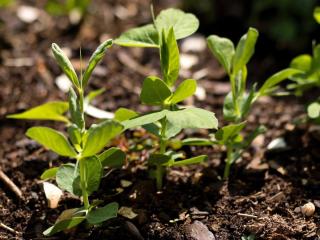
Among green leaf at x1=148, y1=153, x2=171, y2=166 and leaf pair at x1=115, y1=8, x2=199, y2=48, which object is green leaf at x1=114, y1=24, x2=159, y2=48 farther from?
green leaf at x1=148, y1=153, x2=171, y2=166

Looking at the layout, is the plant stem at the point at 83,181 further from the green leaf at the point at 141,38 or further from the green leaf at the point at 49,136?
the green leaf at the point at 141,38

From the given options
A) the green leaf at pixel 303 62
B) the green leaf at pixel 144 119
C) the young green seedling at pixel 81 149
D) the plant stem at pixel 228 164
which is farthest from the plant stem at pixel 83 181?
the green leaf at pixel 303 62

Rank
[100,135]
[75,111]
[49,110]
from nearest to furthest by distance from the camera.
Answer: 1. [100,135]
2. [75,111]
3. [49,110]

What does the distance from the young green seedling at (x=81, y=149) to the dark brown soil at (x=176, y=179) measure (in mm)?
101

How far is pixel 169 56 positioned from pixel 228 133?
0.29 metres

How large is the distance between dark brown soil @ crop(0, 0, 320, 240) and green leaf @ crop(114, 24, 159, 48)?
14.3 inches

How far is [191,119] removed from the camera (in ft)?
4.66

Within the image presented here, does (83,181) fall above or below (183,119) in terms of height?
below

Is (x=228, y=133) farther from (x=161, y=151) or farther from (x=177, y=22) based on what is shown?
(x=177, y=22)

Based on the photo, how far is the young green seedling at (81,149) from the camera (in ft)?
4.66

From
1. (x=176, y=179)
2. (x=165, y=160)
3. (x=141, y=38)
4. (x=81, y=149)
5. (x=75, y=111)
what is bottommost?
(x=176, y=179)

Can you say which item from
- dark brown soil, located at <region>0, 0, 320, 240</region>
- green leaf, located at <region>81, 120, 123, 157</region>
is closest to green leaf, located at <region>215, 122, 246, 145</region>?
dark brown soil, located at <region>0, 0, 320, 240</region>

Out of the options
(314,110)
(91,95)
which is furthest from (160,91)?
(314,110)

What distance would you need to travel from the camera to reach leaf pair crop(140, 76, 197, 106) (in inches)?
59.6
